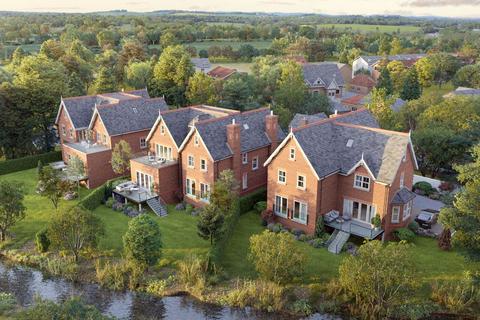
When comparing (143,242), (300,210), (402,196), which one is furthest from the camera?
(300,210)

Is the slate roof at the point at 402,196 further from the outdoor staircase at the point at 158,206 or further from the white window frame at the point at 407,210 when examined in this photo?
the outdoor staircase at the point at 158,206

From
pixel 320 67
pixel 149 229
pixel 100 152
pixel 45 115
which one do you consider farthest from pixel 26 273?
pixel 320 67

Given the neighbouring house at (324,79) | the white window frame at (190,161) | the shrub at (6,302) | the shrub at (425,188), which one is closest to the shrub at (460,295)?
the shrub at (425,188)

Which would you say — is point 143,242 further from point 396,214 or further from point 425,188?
point 425,188

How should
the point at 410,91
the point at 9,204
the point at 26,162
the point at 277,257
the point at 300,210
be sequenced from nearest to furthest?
the point at 277,257 < the point at 9,204 < the point at 300,210 < the point at 26,162 < the point at 410,91

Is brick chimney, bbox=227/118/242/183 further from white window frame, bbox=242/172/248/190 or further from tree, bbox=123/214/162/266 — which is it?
tree, bbox=123/214/162/266

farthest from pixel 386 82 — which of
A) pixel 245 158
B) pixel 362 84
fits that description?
pixel 245 158
